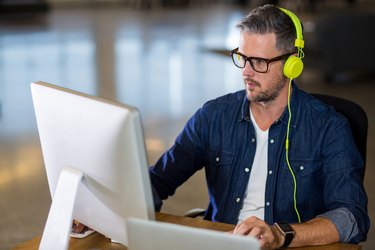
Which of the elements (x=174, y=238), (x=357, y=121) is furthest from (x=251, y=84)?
(x=174, y=238)

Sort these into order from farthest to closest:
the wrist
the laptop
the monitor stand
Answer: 1. the wrist
2. the monitor stand
3. the laptop

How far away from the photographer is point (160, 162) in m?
2.48

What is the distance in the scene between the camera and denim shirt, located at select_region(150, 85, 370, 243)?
88.1 inches

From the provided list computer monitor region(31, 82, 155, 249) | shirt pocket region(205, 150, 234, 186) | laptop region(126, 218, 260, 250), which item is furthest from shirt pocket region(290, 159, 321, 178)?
laptop region(126, 218, 260, 250)

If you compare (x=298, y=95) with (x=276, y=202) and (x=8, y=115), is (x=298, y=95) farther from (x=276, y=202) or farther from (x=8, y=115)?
(x=8, y=115)

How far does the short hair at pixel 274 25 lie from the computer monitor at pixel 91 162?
0.72m

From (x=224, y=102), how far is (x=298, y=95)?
0.82 feet

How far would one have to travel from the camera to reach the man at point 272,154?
222 cm

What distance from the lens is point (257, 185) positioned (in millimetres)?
2379

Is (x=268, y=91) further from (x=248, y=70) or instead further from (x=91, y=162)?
(x=91, y=162)

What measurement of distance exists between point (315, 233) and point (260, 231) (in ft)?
0.73

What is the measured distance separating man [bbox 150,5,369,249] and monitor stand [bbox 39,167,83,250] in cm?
48

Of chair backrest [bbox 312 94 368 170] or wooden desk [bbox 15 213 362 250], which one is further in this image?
chair backrest [bbox 312 94 368 170]

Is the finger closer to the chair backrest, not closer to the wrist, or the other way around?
the wrist
